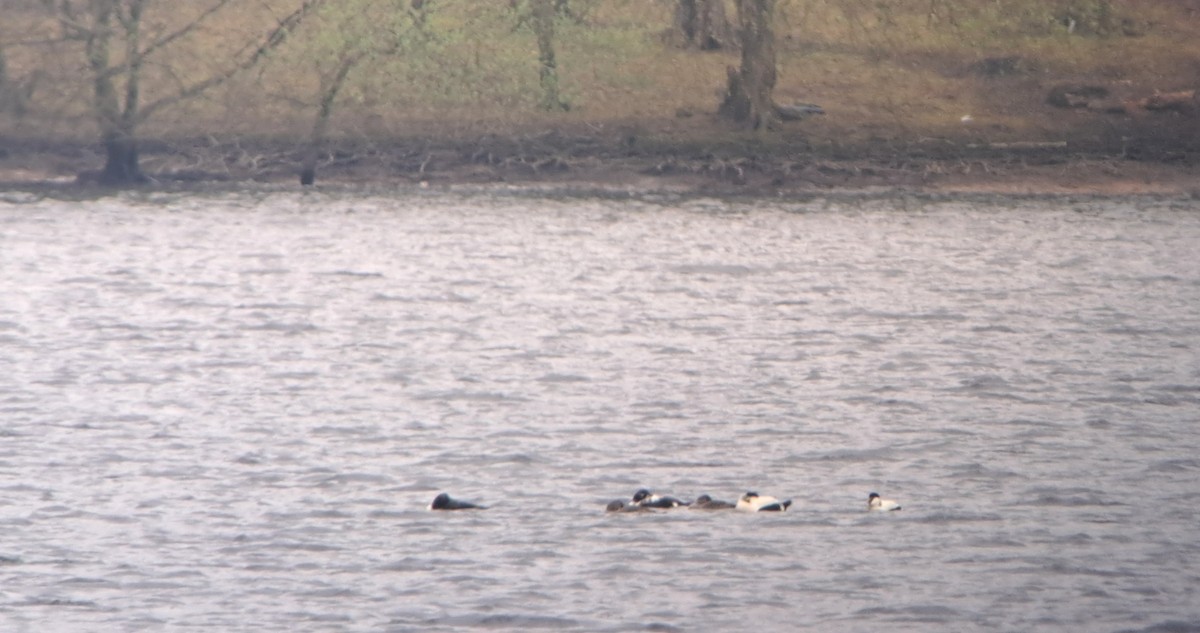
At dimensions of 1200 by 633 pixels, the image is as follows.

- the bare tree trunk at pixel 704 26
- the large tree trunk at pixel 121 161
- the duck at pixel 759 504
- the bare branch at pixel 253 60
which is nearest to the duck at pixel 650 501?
the duck at pixel 759 504

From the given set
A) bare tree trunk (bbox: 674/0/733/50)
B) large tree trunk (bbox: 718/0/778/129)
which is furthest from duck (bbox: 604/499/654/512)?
bare tree trunk (bbox: 674/0/733/50)

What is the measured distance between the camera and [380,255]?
1175 inches

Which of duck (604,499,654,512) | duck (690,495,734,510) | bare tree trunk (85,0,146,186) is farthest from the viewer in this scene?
bare tree trunk (85,0,146,186)

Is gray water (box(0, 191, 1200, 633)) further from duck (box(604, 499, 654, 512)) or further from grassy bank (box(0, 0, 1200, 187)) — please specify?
grassy bank (box(0, 0, 1200, 187))

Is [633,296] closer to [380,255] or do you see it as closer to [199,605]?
[380,255]

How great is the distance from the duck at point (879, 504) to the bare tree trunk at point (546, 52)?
102 ft

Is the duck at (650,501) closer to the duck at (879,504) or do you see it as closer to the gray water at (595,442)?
the gray water at (595,442)

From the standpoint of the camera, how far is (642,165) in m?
43.1

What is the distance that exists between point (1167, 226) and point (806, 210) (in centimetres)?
672

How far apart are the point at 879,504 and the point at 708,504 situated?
1009 millimetres

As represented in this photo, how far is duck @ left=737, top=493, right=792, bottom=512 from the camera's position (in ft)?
38.8

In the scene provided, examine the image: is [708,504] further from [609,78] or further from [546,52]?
[609,78]

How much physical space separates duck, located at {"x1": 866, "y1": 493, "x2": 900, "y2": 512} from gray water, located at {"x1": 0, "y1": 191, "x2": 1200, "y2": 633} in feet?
0.42

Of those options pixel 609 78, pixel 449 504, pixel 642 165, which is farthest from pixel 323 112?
pixel 449 504
